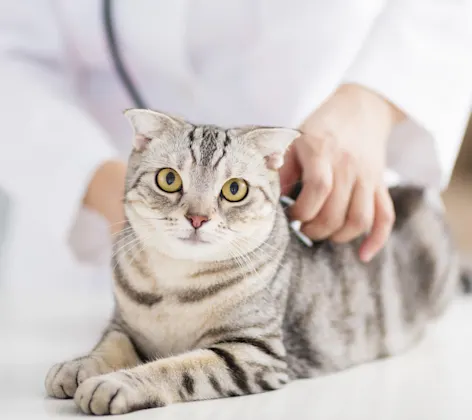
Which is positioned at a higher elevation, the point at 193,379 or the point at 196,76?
the point at 196,76

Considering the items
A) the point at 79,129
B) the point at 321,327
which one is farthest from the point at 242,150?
the point at 79,129

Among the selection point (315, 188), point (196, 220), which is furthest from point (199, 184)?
point (315, 188)

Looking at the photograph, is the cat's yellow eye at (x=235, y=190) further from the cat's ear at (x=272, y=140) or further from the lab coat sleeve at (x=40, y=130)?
the lab coat sleeve at (x=40, y=130)

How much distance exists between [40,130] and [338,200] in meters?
0.39

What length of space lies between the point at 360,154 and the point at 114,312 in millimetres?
294

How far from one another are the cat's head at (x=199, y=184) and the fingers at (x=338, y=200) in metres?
0.09

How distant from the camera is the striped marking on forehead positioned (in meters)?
0.58

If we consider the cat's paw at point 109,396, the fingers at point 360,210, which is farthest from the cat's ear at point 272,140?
the cat's paw at point 109,396

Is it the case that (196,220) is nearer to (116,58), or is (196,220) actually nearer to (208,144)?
(208,144)

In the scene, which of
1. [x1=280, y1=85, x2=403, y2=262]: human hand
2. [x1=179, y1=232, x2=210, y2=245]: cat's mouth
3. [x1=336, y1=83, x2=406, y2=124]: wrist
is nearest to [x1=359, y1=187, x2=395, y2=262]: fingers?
[x1=280, y1=85, x2=403, y2=262]: human hand

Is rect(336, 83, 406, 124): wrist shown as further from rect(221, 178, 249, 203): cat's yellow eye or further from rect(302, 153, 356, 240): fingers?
rect(221, 178, 249, 203): cat's yellow eye

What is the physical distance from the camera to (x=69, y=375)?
587 mm

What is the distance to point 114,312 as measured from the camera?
71cm

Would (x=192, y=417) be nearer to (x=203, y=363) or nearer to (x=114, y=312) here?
(x=203, y=363)
